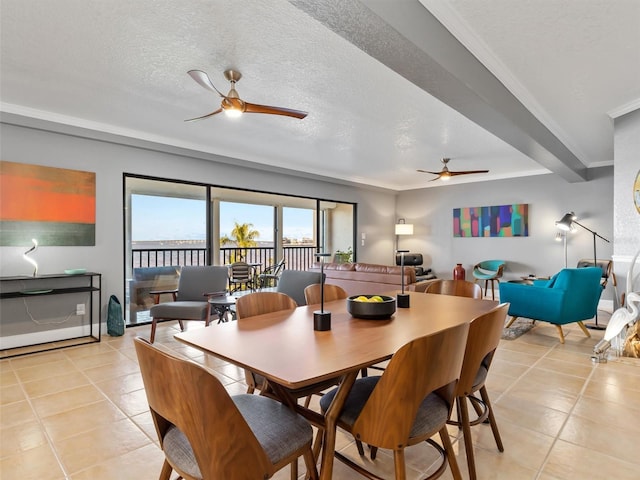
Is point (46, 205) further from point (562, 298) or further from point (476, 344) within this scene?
point (562, 298)

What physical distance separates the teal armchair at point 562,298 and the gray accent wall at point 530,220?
2.57 metres

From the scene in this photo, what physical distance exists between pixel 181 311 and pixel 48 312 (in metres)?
1.56

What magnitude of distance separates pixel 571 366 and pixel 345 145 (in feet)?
11.8

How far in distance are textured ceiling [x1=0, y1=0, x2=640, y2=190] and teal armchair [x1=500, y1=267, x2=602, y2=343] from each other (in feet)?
4.91

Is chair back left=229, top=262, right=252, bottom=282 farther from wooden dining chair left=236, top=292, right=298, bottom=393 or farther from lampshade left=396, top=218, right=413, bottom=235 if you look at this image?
wooden dining chair left=236, top=292, right=298, bottom=393

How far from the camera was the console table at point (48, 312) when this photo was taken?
12.0 feet

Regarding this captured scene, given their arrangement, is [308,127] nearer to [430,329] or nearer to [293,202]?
[430,329]

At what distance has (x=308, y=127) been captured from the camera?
4160mm

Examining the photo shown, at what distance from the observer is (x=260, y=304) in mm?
2094

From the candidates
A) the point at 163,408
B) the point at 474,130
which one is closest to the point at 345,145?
the point at 474,130

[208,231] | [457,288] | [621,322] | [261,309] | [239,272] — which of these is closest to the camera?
[261,309]

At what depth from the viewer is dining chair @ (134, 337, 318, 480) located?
952 mm

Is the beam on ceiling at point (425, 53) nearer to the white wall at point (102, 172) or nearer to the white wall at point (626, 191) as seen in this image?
the white wall at point (626, 191)

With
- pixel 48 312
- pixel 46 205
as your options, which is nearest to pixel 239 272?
pixel 48 312
